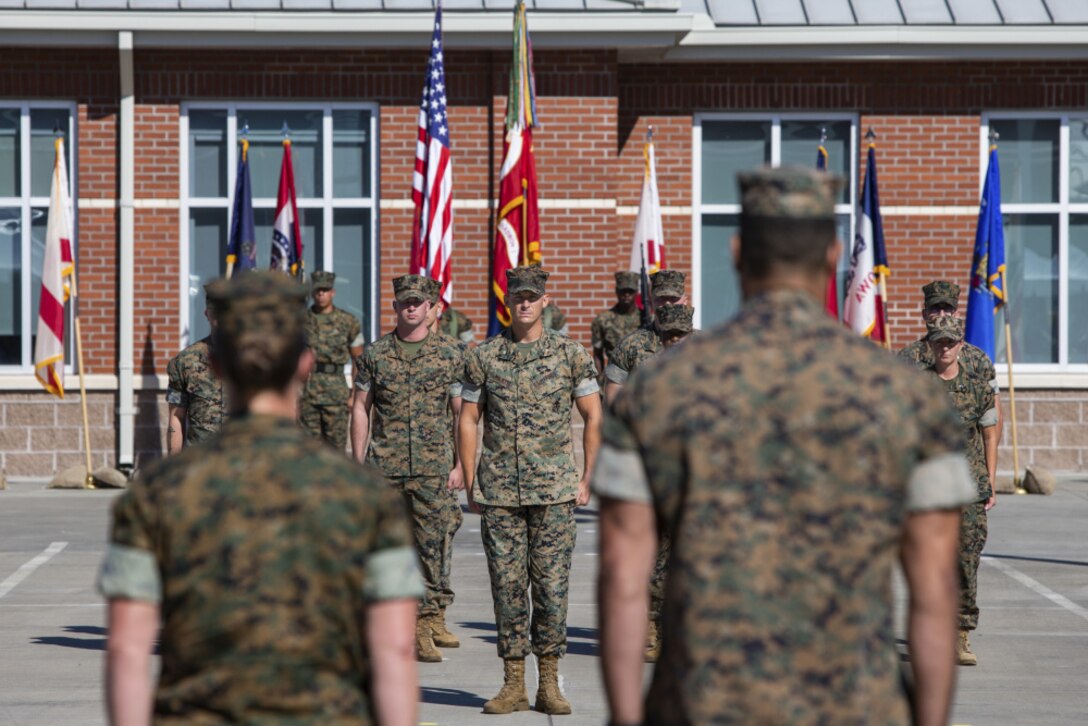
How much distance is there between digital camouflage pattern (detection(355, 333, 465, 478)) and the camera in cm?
920

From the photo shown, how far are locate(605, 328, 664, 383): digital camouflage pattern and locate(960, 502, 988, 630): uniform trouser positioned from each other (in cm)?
191

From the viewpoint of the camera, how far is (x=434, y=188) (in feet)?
45.9

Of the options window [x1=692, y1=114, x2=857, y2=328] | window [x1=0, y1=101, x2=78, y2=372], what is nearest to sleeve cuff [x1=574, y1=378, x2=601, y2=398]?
window [x1=692, y1=114, x2=857, y2=328]

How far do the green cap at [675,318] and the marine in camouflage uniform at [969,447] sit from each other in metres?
1.27

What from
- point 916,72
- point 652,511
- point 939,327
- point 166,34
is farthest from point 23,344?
point 652,511

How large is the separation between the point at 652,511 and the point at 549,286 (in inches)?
562

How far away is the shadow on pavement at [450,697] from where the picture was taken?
785 centimetres

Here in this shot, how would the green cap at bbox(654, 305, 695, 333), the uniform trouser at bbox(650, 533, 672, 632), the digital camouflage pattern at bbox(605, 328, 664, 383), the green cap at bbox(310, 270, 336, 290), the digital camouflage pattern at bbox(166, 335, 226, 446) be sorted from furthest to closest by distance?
the green cap at bbox(310, 270, 336, 290) → the digital camouflage pattern at bbox(605, 328, 664, 383) → the digital camouflage pattern at bbox(166, 335, 226, 446) → the green cap at bbox(654, 305, 695, 333) → the uniform trouser at bbox(650, 533, 672, 632)

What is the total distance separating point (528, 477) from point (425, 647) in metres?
1.49

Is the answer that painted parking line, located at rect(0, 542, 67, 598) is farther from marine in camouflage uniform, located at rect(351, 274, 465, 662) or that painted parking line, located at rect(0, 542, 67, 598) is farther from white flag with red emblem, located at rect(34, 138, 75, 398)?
white flag with red emblem, located at rect(34, 138, 75, 398)

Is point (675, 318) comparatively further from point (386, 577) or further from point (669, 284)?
point (386, 577)

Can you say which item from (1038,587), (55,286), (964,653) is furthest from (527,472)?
(55,286)

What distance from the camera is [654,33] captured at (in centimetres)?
1714

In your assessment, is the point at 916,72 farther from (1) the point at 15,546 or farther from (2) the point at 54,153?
(1) the point at 15,546
